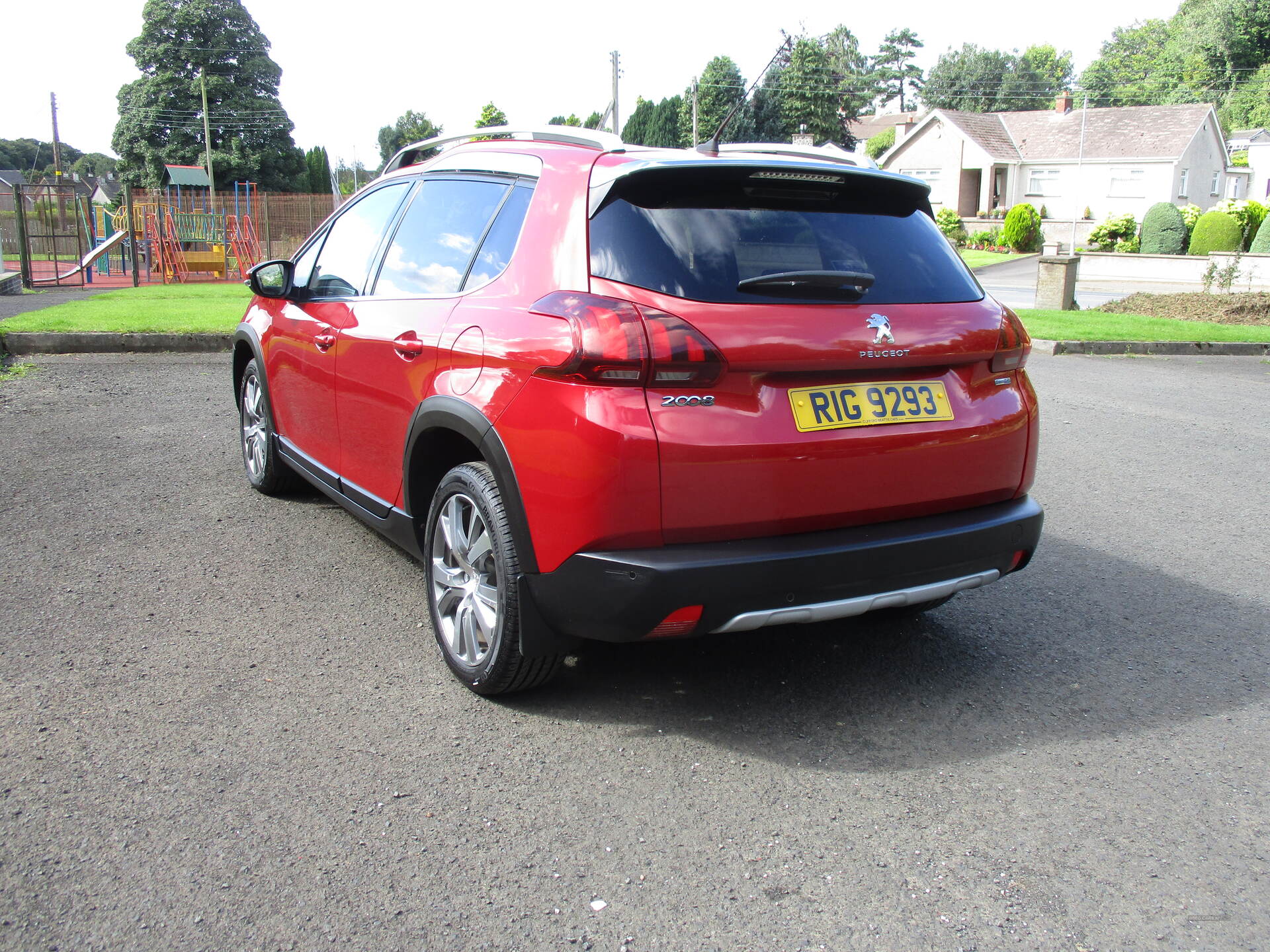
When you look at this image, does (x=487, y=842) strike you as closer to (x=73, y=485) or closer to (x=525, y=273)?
(x=525, y=273)

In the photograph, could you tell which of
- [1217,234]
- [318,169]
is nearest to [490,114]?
[318,169]

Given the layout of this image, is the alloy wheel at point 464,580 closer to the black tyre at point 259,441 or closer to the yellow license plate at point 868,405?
the yellow license plate at point 868,405

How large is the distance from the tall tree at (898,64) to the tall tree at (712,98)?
4629 centimetres

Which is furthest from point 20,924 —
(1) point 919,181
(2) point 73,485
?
(2) point 73,485

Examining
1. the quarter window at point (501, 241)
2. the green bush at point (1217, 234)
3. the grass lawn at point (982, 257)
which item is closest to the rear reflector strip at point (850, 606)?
the quarter window at point (501, 241)

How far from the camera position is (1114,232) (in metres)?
41.2

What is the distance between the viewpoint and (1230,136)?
76688 millimetres

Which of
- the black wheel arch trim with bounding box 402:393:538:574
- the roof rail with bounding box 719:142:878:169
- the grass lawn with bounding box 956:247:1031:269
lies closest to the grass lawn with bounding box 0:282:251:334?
the black wheel arch trim with bounding box 402:393:538:574

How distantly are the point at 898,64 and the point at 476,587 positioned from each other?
12440 centimetres

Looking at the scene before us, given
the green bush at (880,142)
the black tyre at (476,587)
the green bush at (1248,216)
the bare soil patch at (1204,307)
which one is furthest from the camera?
the green bush at (880,142)

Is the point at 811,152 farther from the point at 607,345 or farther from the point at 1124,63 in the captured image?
the point at 1124,63

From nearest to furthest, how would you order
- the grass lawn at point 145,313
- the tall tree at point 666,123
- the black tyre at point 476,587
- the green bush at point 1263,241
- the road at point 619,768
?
the road at point 619,768
the black tyre at point 476,587
the grass lawn at point 145,313
the green bush at point 1263,241
the tall tree at point 666,123

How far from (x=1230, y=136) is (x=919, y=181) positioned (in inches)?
3502

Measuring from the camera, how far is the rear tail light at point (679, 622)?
2805 millimetres
